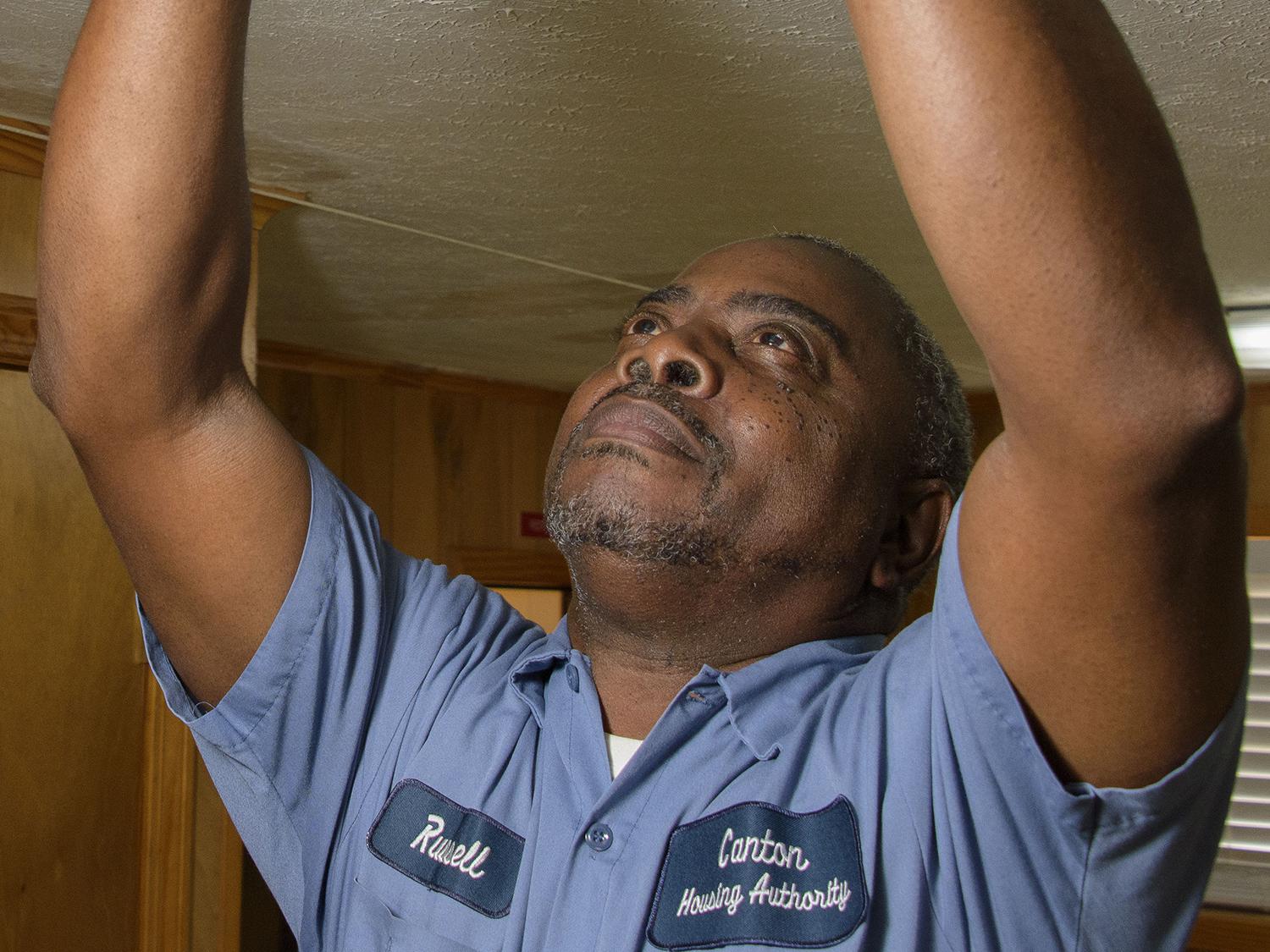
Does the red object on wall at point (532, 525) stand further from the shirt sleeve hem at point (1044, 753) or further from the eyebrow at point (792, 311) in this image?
the shirt sleeve hem at point (1044, 753)

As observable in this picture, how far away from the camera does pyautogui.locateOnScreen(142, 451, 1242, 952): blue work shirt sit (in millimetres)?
818

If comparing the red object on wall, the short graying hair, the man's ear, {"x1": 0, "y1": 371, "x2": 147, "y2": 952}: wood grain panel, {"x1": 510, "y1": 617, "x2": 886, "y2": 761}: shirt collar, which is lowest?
the red object on wall

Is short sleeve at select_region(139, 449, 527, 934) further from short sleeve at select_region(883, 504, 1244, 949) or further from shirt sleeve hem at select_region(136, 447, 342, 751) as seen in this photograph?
short sleeve at select_region(883, 504, 1244, 949)

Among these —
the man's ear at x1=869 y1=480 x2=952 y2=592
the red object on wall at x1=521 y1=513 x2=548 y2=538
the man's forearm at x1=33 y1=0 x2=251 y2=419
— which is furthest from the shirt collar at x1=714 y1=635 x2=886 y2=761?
the red object on wall at x1=521 y1=513 x2=548 y2=538

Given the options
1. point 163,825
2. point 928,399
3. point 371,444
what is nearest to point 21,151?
point 163,825

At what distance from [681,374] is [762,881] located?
0.43 m

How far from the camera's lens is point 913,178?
69 centimetres

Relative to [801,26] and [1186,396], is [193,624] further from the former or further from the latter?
[801,26]

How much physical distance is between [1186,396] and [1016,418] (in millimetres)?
90

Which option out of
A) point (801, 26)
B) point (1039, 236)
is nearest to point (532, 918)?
point (1039, 236)

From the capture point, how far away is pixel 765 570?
1075 millimetres

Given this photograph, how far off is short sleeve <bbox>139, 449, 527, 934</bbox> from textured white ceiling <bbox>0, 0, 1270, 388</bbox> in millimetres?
629

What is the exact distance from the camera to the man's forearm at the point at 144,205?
35.2 inches

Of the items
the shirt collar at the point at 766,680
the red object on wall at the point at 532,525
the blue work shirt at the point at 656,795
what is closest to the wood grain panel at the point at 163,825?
the blue work shirt at the point at 656,795
